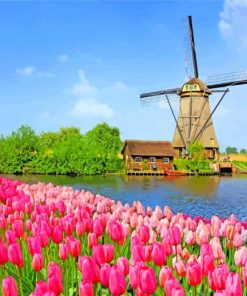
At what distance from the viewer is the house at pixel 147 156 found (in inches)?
2430

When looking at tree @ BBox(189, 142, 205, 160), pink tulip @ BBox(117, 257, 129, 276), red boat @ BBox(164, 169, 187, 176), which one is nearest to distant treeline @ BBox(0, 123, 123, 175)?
red boat @ BBox(164, 169, 187, 176)

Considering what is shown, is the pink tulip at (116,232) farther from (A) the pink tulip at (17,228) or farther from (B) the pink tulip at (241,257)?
(B) the pink tulip at (241,257)

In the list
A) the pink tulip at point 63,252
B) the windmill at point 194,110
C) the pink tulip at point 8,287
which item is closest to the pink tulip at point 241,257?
the pink tulip at point 63,252

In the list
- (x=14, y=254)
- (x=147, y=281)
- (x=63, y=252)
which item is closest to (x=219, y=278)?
(x=147, y=281)

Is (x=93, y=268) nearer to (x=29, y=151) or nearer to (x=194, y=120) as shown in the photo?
(x=194, y=120)

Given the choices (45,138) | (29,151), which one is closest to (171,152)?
(29,151)

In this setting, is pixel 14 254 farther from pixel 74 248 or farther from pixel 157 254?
pixel 157 254

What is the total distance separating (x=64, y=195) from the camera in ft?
26.1

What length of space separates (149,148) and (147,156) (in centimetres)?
120

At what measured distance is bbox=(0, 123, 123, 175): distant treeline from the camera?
5984cm

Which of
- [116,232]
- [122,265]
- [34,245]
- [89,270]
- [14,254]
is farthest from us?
[116,232]

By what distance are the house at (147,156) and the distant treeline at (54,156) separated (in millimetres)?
1664

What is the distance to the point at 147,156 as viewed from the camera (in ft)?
205

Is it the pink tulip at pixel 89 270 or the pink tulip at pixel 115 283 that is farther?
the pink tulip at pixel 89 270
